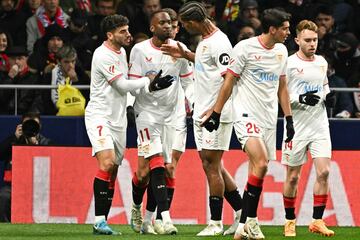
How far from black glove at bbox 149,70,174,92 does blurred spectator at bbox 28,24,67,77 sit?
4.99 metres

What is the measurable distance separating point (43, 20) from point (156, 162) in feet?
20.9

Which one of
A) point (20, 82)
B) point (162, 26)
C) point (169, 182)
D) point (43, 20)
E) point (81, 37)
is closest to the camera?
point (162, 26)

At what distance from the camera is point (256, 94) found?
14.5m

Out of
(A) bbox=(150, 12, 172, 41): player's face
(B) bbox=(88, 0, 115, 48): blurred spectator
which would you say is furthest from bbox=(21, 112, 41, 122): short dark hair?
(A) bbox=(150, 12, 172, 41): player's face

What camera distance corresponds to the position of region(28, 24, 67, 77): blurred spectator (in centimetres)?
2041

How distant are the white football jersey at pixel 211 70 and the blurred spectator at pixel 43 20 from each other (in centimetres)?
648

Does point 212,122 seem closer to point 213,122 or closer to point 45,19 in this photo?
point 213,122

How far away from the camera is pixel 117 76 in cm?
1545

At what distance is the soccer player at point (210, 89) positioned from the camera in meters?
15.0

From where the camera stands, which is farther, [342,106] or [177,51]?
[342,106]

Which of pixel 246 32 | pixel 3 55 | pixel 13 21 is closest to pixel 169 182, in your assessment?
pixel 246 32

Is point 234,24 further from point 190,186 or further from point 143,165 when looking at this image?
point 143,165

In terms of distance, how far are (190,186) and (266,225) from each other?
1231mm

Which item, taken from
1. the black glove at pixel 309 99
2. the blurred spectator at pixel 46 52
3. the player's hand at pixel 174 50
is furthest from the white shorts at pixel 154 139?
the blurred spectator at pixel 46 52
